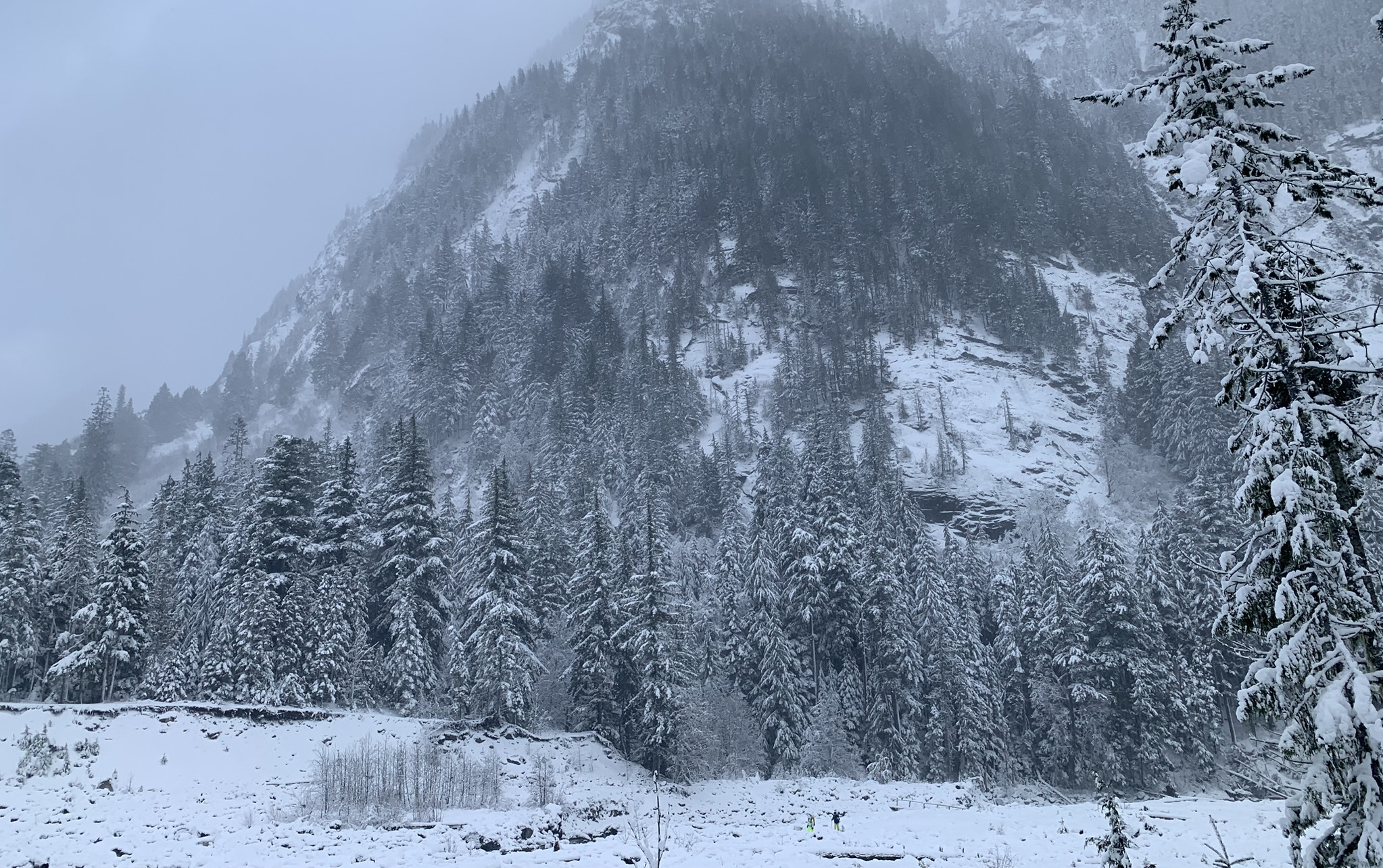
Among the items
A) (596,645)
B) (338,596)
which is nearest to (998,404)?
(596,645)

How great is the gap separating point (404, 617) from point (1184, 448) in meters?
88.0

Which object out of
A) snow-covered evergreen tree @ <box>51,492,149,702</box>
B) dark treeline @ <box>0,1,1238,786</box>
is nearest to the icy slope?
dark treeline @ <box>0,1,1238,786</box>

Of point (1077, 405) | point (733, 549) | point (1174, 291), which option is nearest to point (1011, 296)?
point (1077, 405)

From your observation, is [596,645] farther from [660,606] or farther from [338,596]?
[338,596]

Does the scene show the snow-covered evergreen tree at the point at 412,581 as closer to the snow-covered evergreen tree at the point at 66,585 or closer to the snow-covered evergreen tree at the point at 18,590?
the snow-covered evergreen tree at the point at 66,585

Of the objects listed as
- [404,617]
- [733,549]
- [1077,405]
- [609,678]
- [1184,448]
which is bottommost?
[609,678]

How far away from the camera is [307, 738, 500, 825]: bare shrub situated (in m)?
25.6

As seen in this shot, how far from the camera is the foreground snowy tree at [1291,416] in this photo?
7688 mm

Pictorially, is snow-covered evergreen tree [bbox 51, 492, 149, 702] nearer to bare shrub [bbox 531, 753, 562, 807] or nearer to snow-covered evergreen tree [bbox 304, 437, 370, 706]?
snow-covered evergreen tree [bbox 304, 437, 370, 706]

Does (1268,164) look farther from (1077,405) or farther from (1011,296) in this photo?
(1011,296)

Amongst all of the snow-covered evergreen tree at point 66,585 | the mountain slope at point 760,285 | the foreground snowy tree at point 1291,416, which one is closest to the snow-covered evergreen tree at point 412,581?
the snow-covered evergreen tree at point 66,585

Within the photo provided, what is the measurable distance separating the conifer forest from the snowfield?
3.54 meters

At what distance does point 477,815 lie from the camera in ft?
84.8

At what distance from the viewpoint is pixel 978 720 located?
49.0 metres
